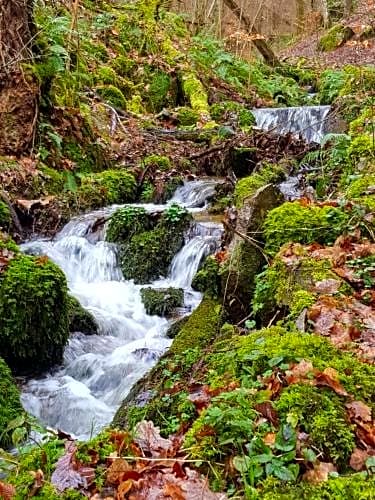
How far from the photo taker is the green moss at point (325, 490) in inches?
77.0

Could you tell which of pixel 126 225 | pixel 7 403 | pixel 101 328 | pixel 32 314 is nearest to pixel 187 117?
pixel 126 225

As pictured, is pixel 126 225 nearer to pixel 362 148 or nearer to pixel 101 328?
pixel 101 328

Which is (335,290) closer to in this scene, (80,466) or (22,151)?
(80,466)

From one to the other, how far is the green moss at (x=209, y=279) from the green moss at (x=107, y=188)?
10.0 ft

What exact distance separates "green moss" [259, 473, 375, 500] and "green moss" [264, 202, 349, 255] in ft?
8.57

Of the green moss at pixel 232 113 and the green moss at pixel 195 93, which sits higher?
the green moss at pixel 195 93

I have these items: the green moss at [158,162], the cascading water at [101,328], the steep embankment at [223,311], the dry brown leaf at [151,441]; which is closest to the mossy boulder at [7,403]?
the steep embankment at [223,311]

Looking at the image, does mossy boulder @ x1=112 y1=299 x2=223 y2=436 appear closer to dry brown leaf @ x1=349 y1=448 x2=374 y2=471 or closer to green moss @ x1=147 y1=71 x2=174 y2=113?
dry brown leaf @ x1=349 y1=448 x2=374 y2=471

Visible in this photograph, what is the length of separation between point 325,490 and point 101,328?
4.42m

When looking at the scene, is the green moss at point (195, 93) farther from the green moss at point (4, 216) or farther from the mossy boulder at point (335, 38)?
the mossy boulder at point (335, 38)

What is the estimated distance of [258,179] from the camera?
723 cm

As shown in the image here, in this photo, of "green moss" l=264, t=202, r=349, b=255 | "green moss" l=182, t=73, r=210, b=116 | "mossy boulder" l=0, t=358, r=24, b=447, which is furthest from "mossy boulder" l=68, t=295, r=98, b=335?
"green moss" l=182, t=73, r=210, b=116

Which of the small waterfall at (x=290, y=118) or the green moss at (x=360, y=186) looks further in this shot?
the small waterfall at (x=290, y=118)

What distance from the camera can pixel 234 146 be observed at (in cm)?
999
